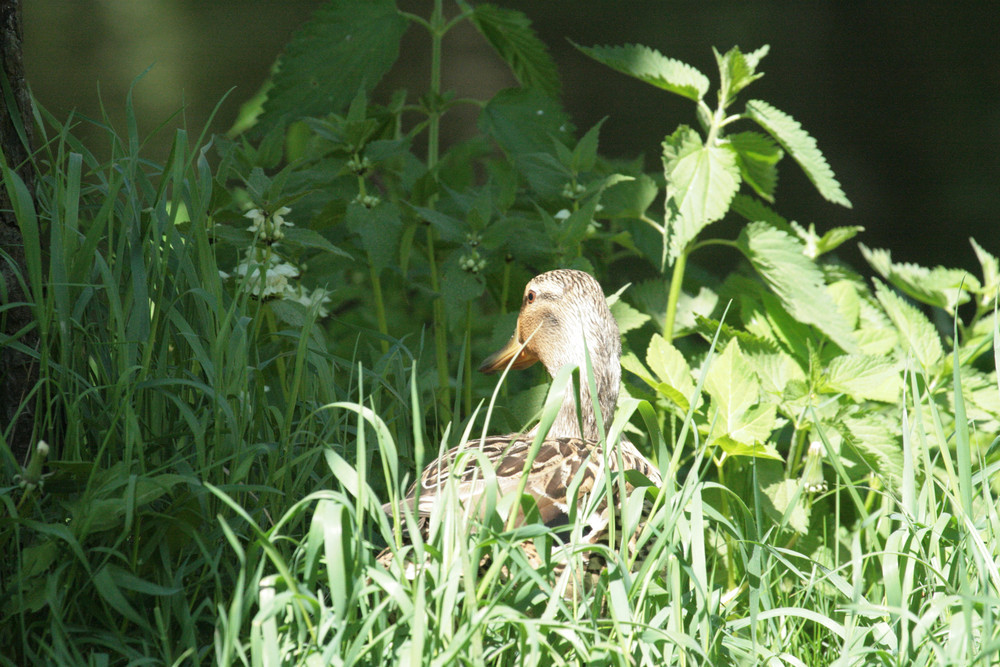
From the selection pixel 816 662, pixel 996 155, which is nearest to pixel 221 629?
pixel 816 662

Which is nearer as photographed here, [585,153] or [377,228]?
[377,228]

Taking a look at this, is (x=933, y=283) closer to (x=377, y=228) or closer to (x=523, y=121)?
(x=523, y=121)

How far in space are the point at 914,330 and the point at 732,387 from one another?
859 mm

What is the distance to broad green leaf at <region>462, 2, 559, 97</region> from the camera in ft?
9.73

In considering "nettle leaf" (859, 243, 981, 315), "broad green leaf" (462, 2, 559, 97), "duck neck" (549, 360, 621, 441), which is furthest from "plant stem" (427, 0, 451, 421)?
"nettle leaf" (859, 243, 981, 315)

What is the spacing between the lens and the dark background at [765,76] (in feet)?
14.6

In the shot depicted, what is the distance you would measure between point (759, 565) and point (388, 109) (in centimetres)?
181

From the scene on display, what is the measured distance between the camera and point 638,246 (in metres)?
2.89

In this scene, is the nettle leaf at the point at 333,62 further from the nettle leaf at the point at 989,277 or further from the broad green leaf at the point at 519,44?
the nettle leaf at the point at 989,277

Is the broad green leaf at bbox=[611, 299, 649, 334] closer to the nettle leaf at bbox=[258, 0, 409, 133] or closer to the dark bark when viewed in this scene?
the nettle leaf at bbox=[258, 0, 409, 133]

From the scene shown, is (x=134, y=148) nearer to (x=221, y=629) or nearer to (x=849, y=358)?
(x=221, y=629)

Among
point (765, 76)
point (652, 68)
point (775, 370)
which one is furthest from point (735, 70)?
point (765, 76)

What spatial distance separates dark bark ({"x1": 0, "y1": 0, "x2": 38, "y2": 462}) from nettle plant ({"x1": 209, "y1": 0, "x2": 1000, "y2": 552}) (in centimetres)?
44

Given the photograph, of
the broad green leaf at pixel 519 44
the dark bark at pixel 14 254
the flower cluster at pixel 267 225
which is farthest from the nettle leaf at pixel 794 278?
the dark bark at pixel 14 254
